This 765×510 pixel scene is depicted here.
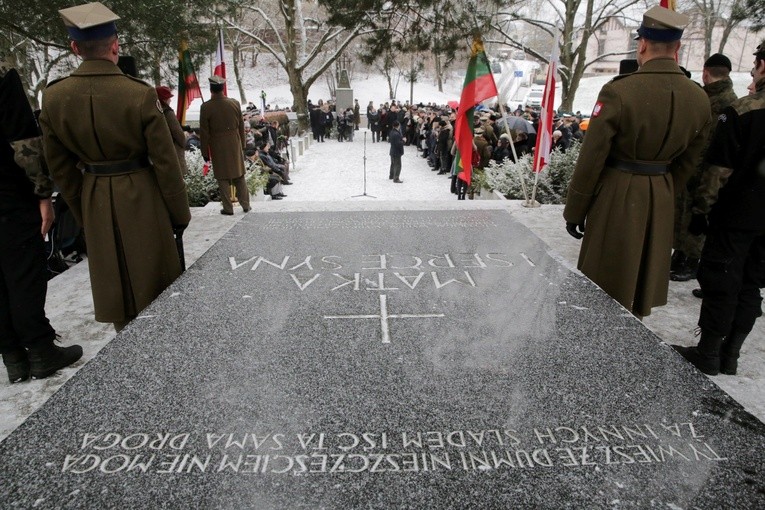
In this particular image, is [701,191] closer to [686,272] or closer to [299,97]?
[686,272]

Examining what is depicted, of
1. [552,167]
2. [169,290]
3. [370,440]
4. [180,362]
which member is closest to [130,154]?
[169,290]

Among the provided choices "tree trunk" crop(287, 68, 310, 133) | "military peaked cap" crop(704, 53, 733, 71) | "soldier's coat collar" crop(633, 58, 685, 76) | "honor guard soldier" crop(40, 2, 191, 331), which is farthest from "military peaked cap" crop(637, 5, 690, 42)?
"tree trunk" crop(287, 68, 310, 133)

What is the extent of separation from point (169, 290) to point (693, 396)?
274 centimetres

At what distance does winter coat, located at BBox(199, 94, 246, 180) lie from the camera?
21.7ft

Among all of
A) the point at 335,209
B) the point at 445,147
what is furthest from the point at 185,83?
the point at 445,147

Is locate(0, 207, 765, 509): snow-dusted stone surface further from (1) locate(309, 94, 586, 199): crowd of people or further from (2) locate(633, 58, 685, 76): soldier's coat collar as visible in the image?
(1) locate(309, 94, 586, 199): crowd of people

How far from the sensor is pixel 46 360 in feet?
10.1

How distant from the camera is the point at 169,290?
320 cm

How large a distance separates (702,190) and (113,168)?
332 cm

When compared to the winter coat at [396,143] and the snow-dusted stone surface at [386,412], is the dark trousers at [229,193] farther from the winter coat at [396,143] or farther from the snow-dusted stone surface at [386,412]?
the winter coat at [396,143]

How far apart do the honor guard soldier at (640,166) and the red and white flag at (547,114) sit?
362cm

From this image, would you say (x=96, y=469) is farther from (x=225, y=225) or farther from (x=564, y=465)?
(x=225, y=225)

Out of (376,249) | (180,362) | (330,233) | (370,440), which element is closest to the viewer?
(370,440)

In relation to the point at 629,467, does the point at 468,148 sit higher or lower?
higher
